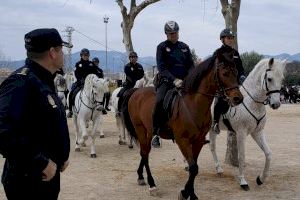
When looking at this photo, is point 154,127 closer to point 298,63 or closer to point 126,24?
point 126,24

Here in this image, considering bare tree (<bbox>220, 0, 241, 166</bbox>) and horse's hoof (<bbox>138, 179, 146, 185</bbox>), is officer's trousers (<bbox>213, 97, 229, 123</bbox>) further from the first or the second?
horse's hoof (<bbox>138, 179, 146, 185</bbox>)

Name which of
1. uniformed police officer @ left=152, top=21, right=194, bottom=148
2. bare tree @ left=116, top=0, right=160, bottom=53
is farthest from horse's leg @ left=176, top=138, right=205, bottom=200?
bare tree @ left=116, top=0, right=160, bottom=53

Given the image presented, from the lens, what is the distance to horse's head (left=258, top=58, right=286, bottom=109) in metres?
7.07

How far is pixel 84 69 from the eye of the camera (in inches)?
481

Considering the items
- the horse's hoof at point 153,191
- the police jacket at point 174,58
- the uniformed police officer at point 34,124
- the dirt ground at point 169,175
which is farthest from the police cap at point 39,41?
the horse's hoof at point 153,191

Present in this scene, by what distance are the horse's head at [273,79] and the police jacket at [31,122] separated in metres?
4.82

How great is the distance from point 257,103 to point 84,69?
6139 mm

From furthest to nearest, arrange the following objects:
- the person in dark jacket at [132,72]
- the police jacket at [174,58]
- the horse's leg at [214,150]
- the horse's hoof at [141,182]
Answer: the person in dark jacket at [132,72]
the horse's leg at [214,150]
the horse's hoof at [141,182]
the police jacket at [174,58]

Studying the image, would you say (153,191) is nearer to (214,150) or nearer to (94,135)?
(214,150)

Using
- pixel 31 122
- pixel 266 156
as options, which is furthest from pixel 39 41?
pixel 266 156

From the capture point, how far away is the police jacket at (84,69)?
12195mm

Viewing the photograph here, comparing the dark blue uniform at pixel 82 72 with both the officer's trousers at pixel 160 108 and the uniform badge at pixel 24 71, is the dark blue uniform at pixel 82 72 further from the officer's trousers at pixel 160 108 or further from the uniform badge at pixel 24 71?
the uniform badge at pixel 24 71

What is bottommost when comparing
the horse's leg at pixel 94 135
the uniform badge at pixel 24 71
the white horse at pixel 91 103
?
the horse's leg at pixel 94 135

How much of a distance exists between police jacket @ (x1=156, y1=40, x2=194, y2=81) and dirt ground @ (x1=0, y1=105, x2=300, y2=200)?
6.74ft
